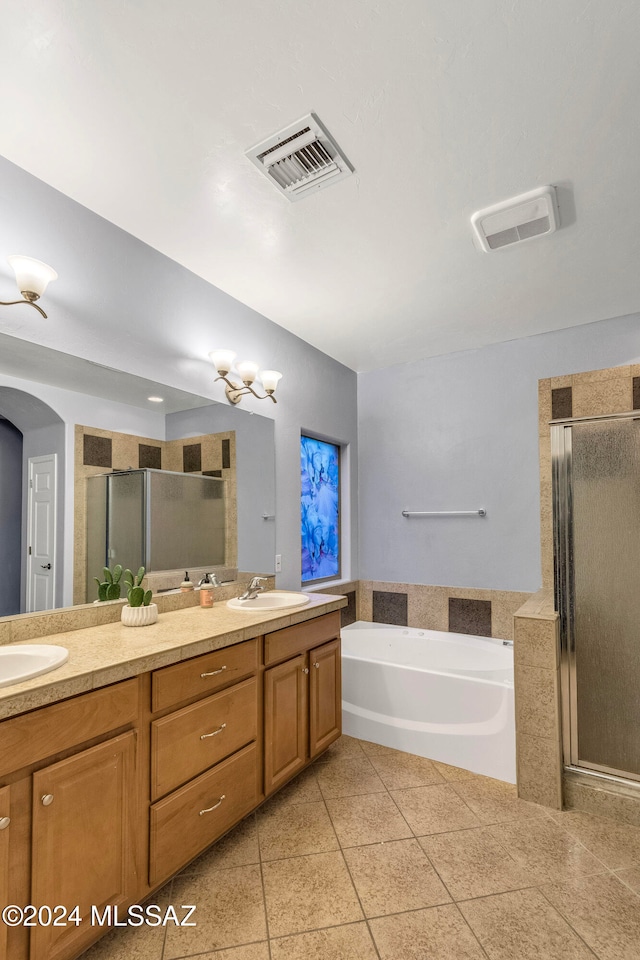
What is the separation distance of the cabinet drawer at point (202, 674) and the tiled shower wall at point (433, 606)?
156 centimetres

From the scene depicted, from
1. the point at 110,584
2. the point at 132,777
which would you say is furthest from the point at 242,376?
the point at 132,777

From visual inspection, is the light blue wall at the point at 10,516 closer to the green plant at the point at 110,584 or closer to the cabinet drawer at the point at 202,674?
the green plant at the point at 110,584

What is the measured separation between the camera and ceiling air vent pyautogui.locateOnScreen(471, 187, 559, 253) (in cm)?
185

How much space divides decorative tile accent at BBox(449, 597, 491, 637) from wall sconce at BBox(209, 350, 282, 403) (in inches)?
74.7

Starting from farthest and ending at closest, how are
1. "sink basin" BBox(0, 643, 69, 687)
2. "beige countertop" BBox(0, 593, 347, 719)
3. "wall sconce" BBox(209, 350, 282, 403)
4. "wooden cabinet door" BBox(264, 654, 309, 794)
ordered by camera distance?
"wall sconce" BBox(209, 350, 282, 403) < "wooden cabinet door" BBox(264, 654, 309, 794) < "sink basin" BBox(0, 643, 69, 687) < "beige countertop" BBox(0, 593, 347, 719)

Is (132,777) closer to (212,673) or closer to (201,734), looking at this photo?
(201,734)

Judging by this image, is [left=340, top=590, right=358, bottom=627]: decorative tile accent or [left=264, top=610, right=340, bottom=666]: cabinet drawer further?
[left=340, top=590, right=358, bottom=627]: decorative tile accent

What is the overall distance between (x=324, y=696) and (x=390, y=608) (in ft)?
4.54

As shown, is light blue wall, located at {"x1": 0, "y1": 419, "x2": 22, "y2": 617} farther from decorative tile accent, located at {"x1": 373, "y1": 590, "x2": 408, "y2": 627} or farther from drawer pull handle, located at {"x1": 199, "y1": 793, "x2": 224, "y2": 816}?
decorative tile accent, located at {"x1": 373, "y1": 590, "x2": 408, "y2": 627}

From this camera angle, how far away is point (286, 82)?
4.55 feet

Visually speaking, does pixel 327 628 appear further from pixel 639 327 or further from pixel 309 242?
pixel 639 327

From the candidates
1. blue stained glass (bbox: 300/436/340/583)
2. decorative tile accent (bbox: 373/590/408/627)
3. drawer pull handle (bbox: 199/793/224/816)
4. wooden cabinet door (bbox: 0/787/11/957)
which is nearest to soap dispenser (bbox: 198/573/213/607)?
drawer pull handle (bbox: 199/793/224/816)

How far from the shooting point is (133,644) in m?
1.62

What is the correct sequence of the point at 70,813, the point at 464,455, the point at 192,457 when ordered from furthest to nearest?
1. the point at 464,455
2. the point at 192,457
3. the point at 70,813
